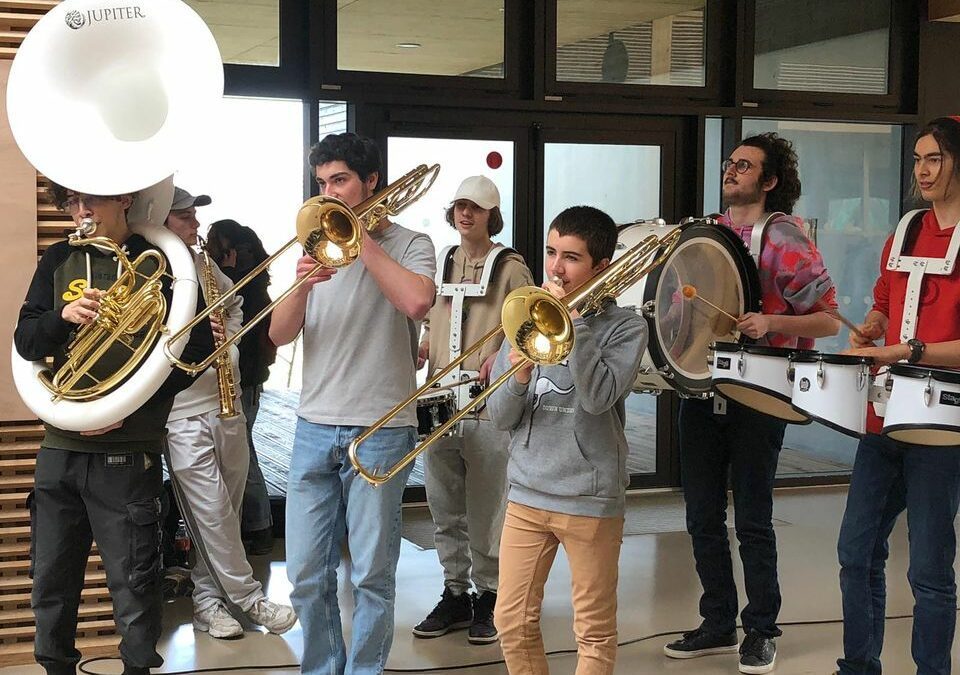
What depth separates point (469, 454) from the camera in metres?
4.27

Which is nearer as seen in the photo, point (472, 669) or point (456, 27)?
point (472, 669)

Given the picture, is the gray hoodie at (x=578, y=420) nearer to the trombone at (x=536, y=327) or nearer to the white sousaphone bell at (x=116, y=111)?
the trombone at (x=536, y=327)

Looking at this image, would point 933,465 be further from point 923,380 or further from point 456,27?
point 456,27

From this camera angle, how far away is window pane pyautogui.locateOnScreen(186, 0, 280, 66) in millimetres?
5863

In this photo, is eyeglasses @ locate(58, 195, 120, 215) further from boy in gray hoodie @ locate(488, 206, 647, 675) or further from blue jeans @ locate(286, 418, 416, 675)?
boy in gray hoodie @ locate(488, 206, 647, 675)

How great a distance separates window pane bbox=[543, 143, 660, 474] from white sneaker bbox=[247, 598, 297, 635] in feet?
9.57

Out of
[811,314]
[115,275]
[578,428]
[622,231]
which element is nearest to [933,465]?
[811,314]

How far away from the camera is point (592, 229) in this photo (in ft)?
10.2

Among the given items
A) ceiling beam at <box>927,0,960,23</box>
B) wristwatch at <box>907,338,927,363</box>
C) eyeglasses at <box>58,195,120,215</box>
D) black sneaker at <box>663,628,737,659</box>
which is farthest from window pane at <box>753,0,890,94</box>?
eyeglasses at <box>58,195,120,215</box>

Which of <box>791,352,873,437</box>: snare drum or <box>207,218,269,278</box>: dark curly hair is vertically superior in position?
<box>207,218,269,278</box>: dark curly hair

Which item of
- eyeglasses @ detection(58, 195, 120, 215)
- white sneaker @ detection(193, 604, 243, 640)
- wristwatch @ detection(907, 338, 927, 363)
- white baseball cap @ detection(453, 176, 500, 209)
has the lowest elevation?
white sneaker @ detection(193, 604, 243, 640)

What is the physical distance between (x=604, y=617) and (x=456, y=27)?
4.22 metres

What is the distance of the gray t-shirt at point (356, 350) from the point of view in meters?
3.16

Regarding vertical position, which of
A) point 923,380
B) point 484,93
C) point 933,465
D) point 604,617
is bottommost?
point 604,617
